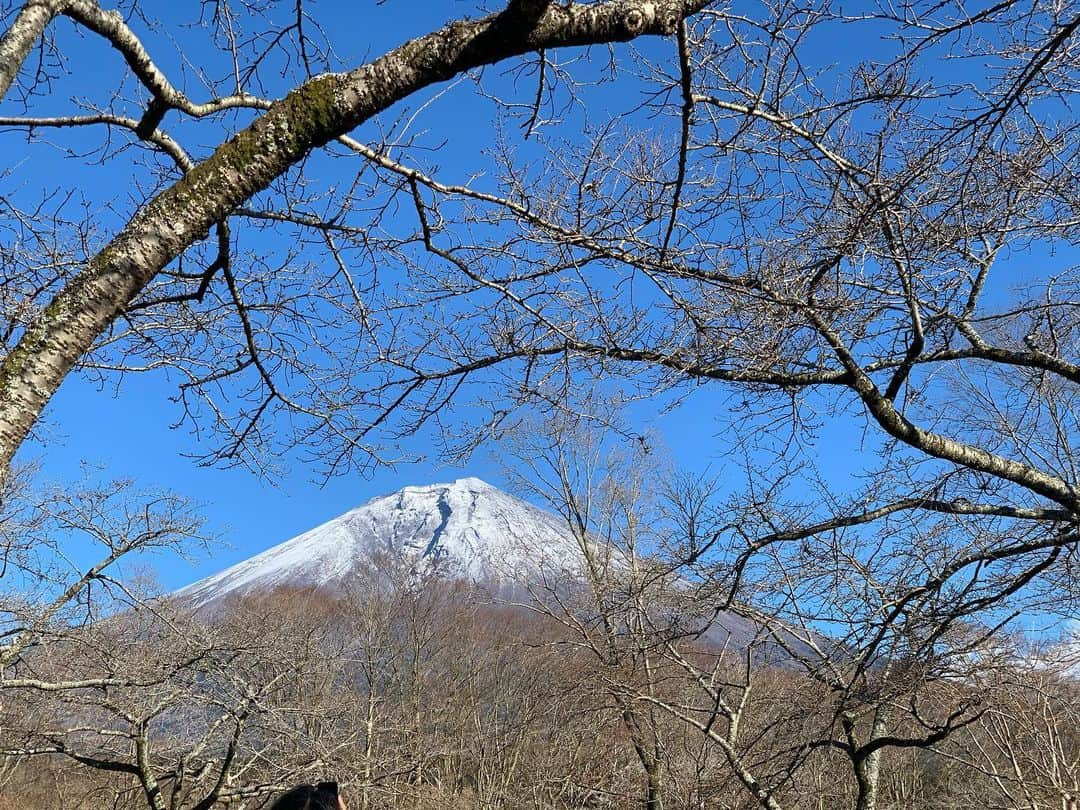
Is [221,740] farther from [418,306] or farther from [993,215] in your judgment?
[993,215]

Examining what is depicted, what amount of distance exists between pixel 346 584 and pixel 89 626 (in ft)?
56.2

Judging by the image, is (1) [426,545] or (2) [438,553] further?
(1) [426,545]

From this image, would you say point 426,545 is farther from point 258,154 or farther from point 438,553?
point 258,154

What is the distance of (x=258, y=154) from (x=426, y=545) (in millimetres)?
63013

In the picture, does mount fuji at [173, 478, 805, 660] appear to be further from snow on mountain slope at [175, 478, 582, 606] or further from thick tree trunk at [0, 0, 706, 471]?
thick tree trunk at [0, 0, 706, 471]

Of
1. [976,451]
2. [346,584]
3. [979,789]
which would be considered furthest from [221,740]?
[346,584]

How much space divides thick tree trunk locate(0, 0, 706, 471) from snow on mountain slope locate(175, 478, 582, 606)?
1377 centimetres

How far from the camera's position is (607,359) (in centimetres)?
470

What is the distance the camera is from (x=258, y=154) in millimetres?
2221

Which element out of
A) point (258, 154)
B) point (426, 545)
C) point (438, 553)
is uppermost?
point (426, 545)

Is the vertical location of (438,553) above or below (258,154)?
above

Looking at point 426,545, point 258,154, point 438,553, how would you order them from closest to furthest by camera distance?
point 258,154 → point 438,553 → point 426,545

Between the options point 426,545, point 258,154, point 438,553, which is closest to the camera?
point 258,154

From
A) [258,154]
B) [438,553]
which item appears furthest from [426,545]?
[258,154]
